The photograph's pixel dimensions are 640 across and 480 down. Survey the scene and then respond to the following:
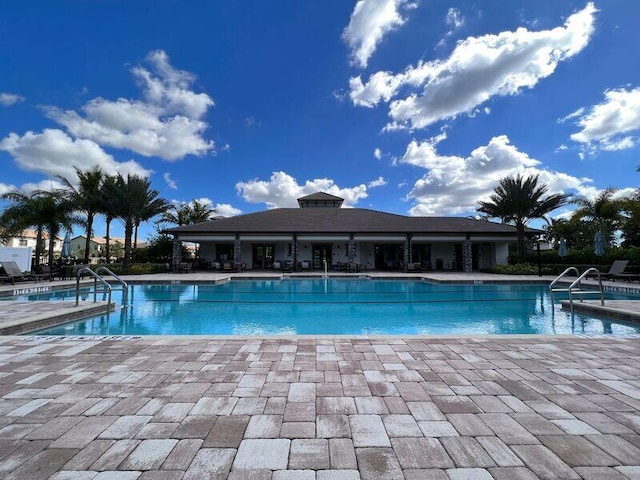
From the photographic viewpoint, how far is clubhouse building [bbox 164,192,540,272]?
876 inches

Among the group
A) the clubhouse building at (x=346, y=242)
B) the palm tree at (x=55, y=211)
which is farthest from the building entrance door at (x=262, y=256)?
the palm tree at (x=55, y=211)

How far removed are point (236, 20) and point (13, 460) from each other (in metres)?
13.4

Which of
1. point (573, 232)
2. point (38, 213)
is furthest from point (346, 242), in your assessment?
point (573, 232)

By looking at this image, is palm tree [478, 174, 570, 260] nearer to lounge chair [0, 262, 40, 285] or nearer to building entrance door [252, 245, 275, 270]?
building entrance door [252, 245, 275, 270]

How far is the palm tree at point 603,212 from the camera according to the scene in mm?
24203

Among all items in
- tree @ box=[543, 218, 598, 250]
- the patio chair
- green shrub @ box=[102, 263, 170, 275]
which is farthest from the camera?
tree @ box=[543, 218, 598, 250]

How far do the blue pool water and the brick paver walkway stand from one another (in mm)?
2922

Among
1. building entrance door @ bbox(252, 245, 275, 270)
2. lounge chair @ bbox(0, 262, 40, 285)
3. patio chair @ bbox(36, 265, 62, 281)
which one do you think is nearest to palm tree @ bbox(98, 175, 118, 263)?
patio chair @ bbox(36, 265, 62, 281)

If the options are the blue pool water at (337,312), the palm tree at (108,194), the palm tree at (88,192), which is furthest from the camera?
the palm tree at (108,194)

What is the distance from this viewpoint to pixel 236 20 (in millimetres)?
11344

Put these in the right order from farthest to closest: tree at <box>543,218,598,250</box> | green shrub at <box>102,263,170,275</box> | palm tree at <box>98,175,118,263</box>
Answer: tree at <box>543,218,598,250</box>, palm tree at <box>98,175,118,263</box>, green shrub at <box>102,263,170,275</box>

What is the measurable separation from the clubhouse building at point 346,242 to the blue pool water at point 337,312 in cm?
733

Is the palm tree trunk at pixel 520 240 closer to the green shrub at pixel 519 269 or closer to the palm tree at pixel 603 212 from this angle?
the green shrub at pixel 519 269

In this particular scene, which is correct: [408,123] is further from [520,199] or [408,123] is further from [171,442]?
[171,442]
